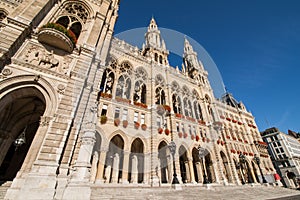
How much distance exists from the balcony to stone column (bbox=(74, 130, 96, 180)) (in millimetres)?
7483

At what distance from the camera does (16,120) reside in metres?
11.7

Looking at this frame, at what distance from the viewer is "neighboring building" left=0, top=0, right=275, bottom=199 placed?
8.30m

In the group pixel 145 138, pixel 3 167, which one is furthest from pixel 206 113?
pixel 3 167

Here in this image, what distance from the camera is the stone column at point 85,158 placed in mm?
8137

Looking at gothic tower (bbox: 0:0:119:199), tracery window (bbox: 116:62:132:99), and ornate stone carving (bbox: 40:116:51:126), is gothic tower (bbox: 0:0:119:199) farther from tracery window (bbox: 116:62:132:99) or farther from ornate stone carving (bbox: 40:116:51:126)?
tracery window (bbox: 116:62:132:99)

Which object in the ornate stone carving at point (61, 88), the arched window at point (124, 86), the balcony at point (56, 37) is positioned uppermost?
the arched window at point (124, 86)

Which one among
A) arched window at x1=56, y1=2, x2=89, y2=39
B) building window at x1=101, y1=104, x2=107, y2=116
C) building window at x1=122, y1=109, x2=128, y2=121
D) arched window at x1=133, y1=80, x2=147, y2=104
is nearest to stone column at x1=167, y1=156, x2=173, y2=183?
building window at x1=122, y1=109, x2=128, y2=121

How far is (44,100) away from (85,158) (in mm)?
5340

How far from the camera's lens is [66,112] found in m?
9.41

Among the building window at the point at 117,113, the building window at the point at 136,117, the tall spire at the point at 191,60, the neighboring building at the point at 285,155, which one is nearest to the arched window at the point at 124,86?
the building window at the point at 117,113

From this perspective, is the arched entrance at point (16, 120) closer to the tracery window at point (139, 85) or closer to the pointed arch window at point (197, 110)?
the tracery window at point (139, 85)

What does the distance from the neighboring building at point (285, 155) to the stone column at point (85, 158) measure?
2440 inches

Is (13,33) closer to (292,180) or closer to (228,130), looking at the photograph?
(228,130)

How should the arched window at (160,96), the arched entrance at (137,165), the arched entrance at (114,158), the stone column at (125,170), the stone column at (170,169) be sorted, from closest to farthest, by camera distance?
the stone column at (125,170), the arched entrance at (114,158), the arched entrance at (137,165), the stone column at (170,169), the arched window at (160,96)
